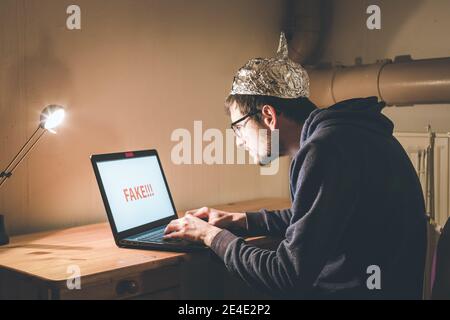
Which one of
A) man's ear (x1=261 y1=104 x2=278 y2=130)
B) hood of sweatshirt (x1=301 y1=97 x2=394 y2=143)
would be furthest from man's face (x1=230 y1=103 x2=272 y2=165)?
hood of sweatshirt (x1=301 y1=97 x2=394 y2=143)

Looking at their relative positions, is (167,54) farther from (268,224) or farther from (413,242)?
(413,242)

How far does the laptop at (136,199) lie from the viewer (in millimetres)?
1818

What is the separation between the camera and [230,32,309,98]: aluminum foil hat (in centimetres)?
173

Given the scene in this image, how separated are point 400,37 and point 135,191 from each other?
151cm

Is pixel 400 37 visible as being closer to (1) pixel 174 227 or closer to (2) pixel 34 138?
(1) pixel 174 227

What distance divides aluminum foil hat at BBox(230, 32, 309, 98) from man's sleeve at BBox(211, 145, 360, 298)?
379 millimetres

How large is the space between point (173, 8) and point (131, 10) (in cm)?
23

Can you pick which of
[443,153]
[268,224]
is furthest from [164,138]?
[443,153]

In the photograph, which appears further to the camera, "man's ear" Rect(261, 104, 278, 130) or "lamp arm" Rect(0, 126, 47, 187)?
"lamp arm" Rect(0, 126, 47, 187)

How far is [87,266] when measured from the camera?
1579 millimetres

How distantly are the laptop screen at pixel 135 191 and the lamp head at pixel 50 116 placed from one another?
8.4 inches

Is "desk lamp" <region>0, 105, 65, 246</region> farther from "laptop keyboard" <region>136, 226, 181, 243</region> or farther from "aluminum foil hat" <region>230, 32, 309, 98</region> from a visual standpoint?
"aluminum foil hat" <region>230, 32, 309, 98</region>

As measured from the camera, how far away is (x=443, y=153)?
2.56 meters

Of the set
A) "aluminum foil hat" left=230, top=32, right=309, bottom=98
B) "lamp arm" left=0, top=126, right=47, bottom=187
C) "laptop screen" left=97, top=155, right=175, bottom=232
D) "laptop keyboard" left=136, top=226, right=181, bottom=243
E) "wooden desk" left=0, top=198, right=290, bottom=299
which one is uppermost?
"aluminum foil hat" left=230, top=32, right=309, bottom=98
